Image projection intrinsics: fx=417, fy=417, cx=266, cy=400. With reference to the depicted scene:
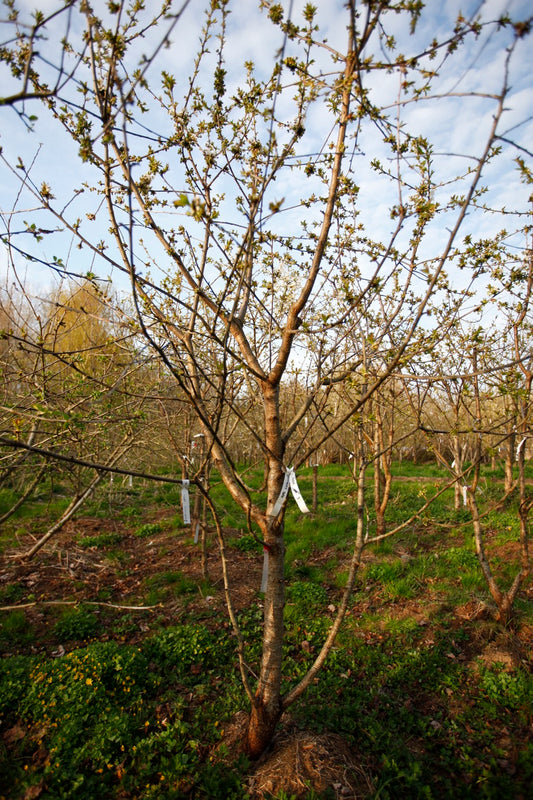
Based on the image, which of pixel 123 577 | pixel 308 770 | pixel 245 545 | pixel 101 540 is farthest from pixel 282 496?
pixel 101 540

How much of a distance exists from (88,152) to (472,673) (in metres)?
4.63

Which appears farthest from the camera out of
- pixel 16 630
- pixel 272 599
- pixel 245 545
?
pixel 245 545

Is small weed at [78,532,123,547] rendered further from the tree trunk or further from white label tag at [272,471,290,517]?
white label tag at [272,471,290,517]

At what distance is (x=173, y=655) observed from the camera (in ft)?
12.5

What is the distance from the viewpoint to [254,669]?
372cm

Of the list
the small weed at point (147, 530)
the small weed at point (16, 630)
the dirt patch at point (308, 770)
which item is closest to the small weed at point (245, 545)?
the small weed at point (147, 530)

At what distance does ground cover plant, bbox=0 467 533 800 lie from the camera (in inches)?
102

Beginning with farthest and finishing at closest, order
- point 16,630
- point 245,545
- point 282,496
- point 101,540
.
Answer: point 101,540 → point 245,545 → point 16,630 → point 282,496

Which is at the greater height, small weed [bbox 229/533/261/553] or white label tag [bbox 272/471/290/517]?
white label tag [bbox 272/471/290/517]

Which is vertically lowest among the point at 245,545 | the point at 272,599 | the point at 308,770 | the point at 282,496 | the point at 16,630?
the point at 308,770

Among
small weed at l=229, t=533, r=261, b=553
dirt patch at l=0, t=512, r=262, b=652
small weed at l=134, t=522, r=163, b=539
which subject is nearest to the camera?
dirt patch at l=0, t=512, r=262, b=652

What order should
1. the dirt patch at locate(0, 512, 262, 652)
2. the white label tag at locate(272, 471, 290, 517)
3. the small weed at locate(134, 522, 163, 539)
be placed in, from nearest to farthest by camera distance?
the white label tag at locate(272, 471, 290, 517) → the dirt patch at locate(0, 512, 262, 652) → the small weed at locate(134, 522, 163, 539)

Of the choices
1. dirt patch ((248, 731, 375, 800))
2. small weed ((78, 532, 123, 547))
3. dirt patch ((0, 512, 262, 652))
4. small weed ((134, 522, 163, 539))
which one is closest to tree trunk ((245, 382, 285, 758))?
dirt patch ((248, 731, 375, 800))

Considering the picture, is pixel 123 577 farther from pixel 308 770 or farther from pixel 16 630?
pixel 308 770
